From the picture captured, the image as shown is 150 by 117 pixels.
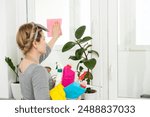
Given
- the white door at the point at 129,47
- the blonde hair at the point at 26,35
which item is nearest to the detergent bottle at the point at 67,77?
the blonde hair at the point at 26,35

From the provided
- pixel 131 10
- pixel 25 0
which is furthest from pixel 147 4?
pixel 25 0

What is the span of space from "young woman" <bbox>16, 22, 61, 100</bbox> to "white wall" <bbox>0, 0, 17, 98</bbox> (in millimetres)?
1196

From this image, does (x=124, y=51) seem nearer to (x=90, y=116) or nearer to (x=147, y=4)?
(x=147, y=4)

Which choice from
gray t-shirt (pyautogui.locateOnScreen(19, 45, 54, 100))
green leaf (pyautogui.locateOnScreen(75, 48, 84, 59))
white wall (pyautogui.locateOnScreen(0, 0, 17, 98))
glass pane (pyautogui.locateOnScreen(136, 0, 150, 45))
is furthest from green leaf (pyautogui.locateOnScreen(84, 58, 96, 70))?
gray t-shirt (pyautogui.locateOnScreen(19, 45, 54, 100))

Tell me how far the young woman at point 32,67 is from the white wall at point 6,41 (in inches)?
47.1

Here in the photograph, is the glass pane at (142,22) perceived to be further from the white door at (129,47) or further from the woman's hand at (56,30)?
the woman's hand at (56,30)

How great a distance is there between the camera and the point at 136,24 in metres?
2.37

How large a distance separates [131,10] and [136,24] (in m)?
0.14

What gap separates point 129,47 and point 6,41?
1.21 metres

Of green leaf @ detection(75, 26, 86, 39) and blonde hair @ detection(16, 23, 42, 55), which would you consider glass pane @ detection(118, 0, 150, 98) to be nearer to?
green leaf @ detection(75, 26, 86, 39)

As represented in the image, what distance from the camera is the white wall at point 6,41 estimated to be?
250 centimetres

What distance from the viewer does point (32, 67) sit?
1334 millimetres

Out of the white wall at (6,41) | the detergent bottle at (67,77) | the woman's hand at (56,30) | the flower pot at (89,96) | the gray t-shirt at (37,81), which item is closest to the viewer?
the gray t-shirt at (37,81)

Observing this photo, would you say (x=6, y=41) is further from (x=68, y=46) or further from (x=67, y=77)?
(x=67, y=77)
